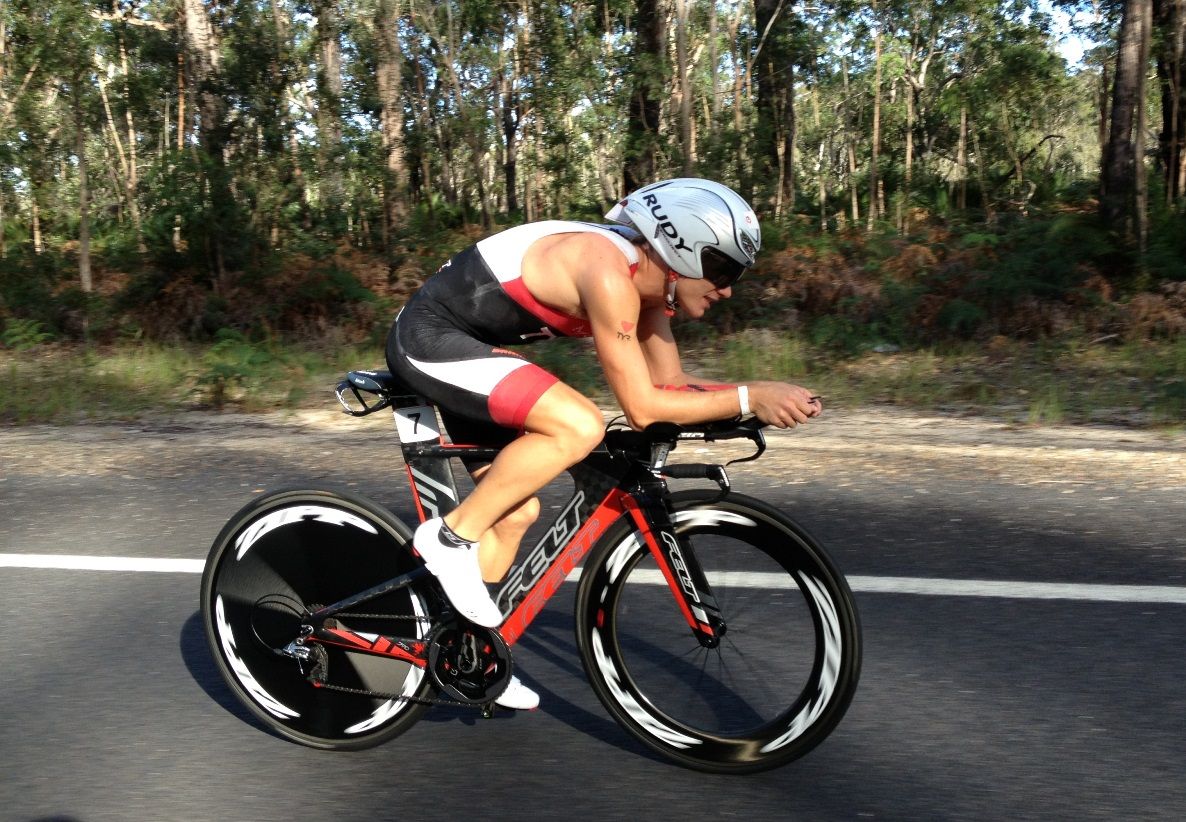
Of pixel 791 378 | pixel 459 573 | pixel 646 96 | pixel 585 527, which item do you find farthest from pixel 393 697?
pixel 646 96

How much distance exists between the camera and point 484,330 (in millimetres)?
3455

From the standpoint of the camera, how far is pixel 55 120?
18688 millimetres

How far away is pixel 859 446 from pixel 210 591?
524 cm

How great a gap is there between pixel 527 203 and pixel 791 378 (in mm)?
13092

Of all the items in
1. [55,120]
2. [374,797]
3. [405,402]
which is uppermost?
[55,120]

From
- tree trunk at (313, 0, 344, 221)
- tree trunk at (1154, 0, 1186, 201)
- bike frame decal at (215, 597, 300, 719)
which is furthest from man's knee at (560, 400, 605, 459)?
tree trunk at (313, 0, 344, 221)

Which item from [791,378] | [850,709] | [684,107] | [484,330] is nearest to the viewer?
[484,330]

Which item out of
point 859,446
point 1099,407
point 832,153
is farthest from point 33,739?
point 832,153

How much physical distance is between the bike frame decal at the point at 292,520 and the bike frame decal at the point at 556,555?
50 cm

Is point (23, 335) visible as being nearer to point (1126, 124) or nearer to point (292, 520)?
point (292, 520)

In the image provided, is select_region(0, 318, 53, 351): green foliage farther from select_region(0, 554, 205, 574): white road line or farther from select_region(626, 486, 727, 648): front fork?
select_region(626, 486, 727, 648): front fork

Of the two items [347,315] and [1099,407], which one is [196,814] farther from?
[347,315]

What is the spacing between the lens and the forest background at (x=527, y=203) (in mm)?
11508

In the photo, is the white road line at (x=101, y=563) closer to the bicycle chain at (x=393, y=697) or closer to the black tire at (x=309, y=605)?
the black tire at (x=309, y=605)
